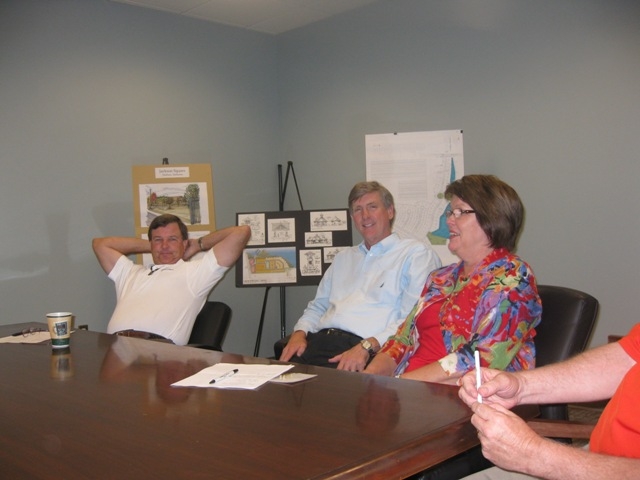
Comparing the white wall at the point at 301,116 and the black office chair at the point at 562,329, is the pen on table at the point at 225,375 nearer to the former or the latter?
the black office chair at the point at 562,329

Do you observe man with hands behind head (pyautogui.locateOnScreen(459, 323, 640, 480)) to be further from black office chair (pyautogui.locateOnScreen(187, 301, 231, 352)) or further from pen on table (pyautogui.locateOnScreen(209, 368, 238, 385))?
black office chair (pyautogui.locateOnScreen(187, 301, 231, 352))

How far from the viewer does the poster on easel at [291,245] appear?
432 cm

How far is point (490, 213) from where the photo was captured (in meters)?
2.10

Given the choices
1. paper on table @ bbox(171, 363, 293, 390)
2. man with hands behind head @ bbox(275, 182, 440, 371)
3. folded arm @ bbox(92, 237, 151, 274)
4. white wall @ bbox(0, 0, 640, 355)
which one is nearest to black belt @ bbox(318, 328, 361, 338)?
man with hands behind head @ bbox(275, 182, 440, 371)

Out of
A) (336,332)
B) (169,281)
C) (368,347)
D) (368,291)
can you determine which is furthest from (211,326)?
(368,347)

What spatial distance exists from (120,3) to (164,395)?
12.2 ft

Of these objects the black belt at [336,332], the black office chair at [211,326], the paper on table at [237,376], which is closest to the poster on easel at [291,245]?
the black office chair at [211,326]

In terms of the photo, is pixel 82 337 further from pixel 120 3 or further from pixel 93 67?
pixel 120 3

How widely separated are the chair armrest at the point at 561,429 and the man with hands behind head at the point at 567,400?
0.10 meters

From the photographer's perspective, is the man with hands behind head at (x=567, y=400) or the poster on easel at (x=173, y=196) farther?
the poster on easel at (x=173, y=196)

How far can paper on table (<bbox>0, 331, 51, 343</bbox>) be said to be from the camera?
234 centimetres

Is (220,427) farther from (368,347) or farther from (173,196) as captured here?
(173,196)

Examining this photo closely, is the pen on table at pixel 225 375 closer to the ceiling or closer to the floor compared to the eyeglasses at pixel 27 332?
closer to the ceiling

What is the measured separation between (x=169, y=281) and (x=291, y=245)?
50.3 inches
